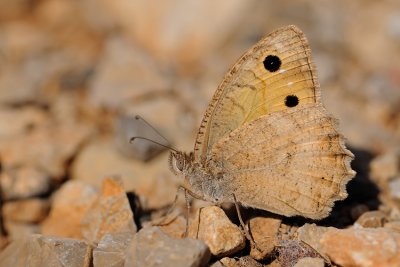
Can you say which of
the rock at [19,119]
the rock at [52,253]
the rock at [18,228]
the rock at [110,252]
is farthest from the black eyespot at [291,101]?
the rock at [19,119]

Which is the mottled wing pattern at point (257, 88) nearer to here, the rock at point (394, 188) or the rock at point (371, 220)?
the rock at point (371, 220)

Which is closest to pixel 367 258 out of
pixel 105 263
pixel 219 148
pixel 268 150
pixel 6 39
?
pixel 268 150

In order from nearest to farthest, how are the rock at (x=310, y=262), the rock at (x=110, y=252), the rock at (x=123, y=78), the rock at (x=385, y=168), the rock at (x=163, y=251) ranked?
the rock at (x=163, y=251) < the rock at (x=310, y=262) < the rock at (x=110, y=252) < the rock at (x=385, y=168) < the rock at (x=123, y=78)

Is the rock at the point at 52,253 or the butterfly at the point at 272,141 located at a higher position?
the butterfly at the point at 272,141

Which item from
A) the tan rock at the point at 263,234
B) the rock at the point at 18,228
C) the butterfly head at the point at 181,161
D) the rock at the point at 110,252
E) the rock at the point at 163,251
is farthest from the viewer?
the rock at the point at 18,228

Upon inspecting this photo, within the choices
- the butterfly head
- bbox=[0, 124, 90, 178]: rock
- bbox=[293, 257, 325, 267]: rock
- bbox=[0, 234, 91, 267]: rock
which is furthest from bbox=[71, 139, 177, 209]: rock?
bbox=[293, 257, 325, 267]: rock

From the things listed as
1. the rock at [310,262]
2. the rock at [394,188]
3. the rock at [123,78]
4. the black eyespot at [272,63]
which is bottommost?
the rock at [310,262]

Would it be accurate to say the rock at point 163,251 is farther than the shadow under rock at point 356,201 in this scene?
No
